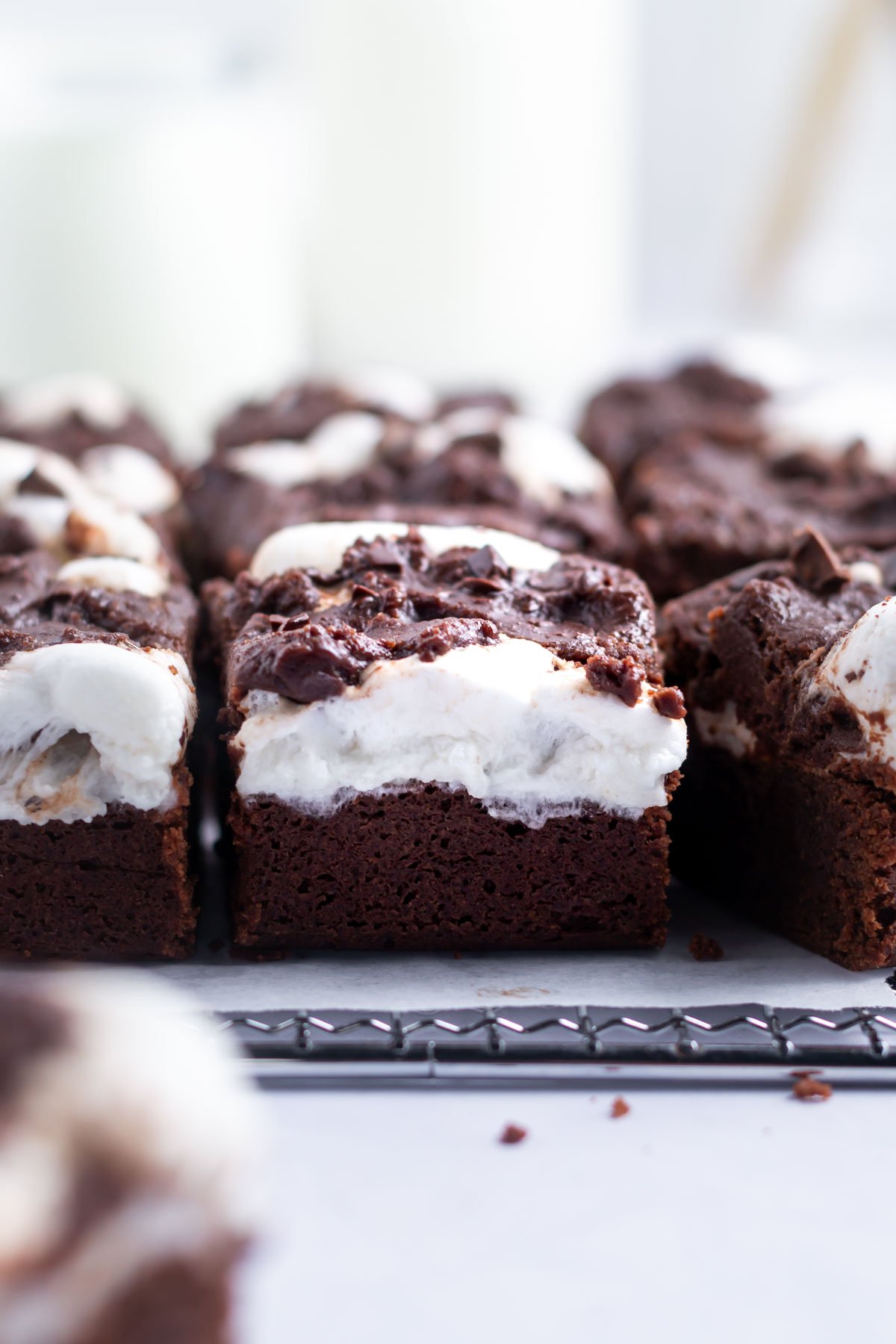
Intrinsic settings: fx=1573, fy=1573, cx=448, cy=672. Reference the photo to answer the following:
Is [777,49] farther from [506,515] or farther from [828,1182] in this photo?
[828,1182]

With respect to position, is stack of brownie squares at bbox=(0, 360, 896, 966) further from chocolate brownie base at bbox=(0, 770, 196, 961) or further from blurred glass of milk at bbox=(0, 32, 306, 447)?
blurred glass of milk at bbox=(0, 32, 306, 447)

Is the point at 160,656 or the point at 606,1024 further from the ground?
the point at 160,656

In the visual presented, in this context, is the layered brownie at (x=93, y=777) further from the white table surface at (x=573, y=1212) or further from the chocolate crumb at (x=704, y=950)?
the chocolate crumb at (x=704, y=950)

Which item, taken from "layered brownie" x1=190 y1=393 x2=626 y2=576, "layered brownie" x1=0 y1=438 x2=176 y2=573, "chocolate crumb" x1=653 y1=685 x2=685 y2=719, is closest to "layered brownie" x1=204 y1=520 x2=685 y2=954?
"chocolate crumb" x1=653 y1=685 x2=685 y2=719

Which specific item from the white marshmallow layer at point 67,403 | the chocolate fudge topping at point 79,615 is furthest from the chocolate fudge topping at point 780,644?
the white marshmallow layer at point 67,403

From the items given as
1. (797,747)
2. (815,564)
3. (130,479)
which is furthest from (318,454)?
(797,747)

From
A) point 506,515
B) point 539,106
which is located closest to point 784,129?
point 539,106
